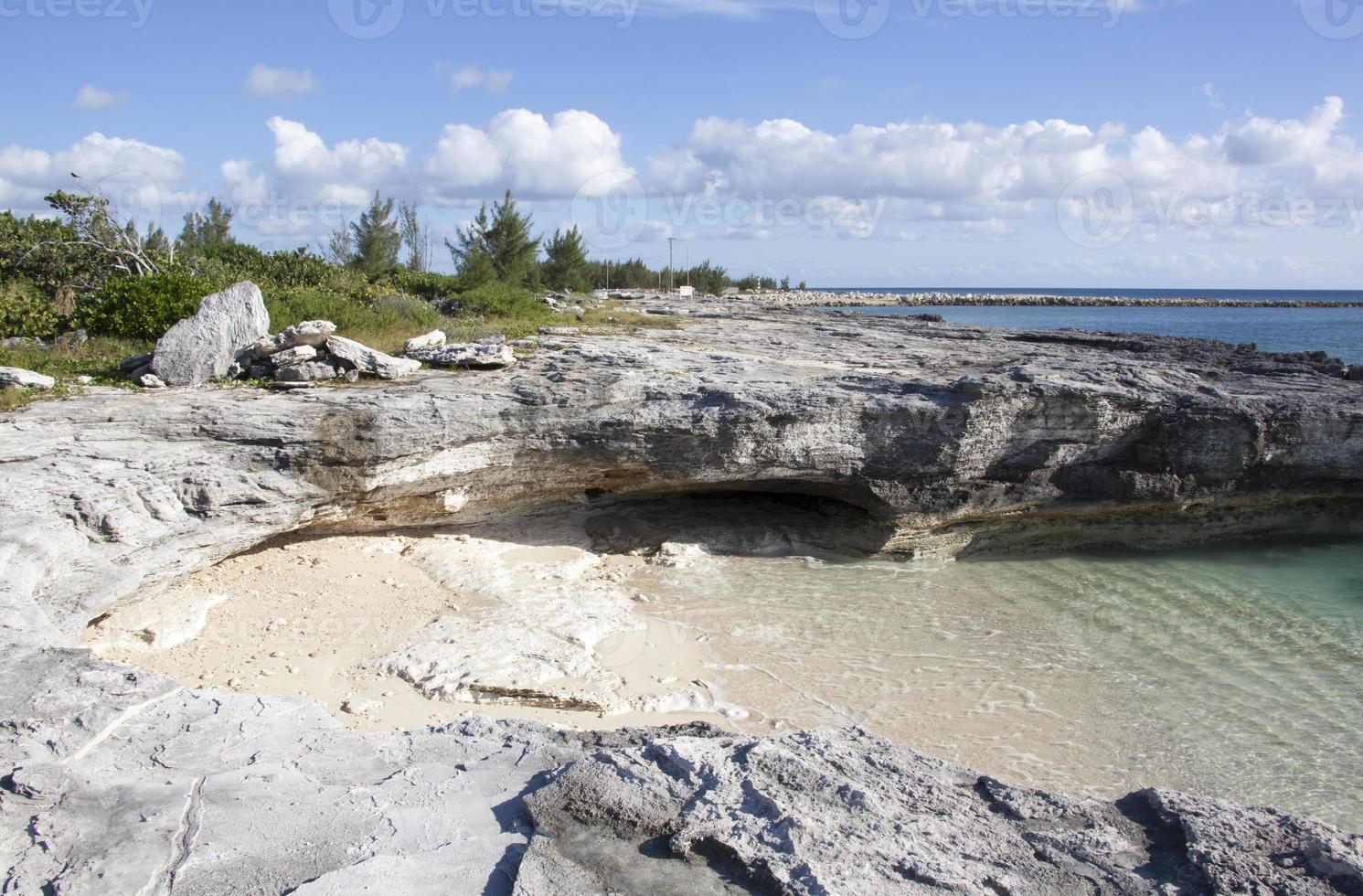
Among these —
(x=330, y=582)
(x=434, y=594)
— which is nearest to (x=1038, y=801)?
(x=434, y=594)

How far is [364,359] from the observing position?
12.0 metres

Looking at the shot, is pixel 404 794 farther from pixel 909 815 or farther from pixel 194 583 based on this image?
pixel 194 583

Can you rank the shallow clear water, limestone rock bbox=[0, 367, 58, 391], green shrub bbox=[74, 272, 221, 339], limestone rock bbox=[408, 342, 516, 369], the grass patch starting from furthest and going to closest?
green shrub bbox=[74, 272, 221, 339], limestone rock bbox=[408, 342, 516, 369], the grass patch, limestone rock bbox=[0, 367, 58, 391], the shallow clear water

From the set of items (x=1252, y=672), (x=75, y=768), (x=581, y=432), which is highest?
(x=581, y=432)

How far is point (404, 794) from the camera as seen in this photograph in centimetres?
464

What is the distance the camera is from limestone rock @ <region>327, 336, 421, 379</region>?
1189cm

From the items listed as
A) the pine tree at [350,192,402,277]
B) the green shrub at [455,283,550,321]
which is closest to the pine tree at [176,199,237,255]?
the pine tree at [350,192,402,277]

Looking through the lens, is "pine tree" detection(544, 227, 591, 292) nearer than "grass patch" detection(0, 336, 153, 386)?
No

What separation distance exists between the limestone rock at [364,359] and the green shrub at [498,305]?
8.10m

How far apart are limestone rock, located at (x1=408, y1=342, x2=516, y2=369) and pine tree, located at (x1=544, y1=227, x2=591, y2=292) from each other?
110ft

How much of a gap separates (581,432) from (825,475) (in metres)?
3.79

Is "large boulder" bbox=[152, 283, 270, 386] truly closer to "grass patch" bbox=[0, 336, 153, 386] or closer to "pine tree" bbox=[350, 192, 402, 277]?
"grass patch" bbox=[0, 336, 153, 386]

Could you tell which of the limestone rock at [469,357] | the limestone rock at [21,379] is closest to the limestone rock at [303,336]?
the limestone rock at [469,357]

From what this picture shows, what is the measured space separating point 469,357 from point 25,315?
8079 millimetres
